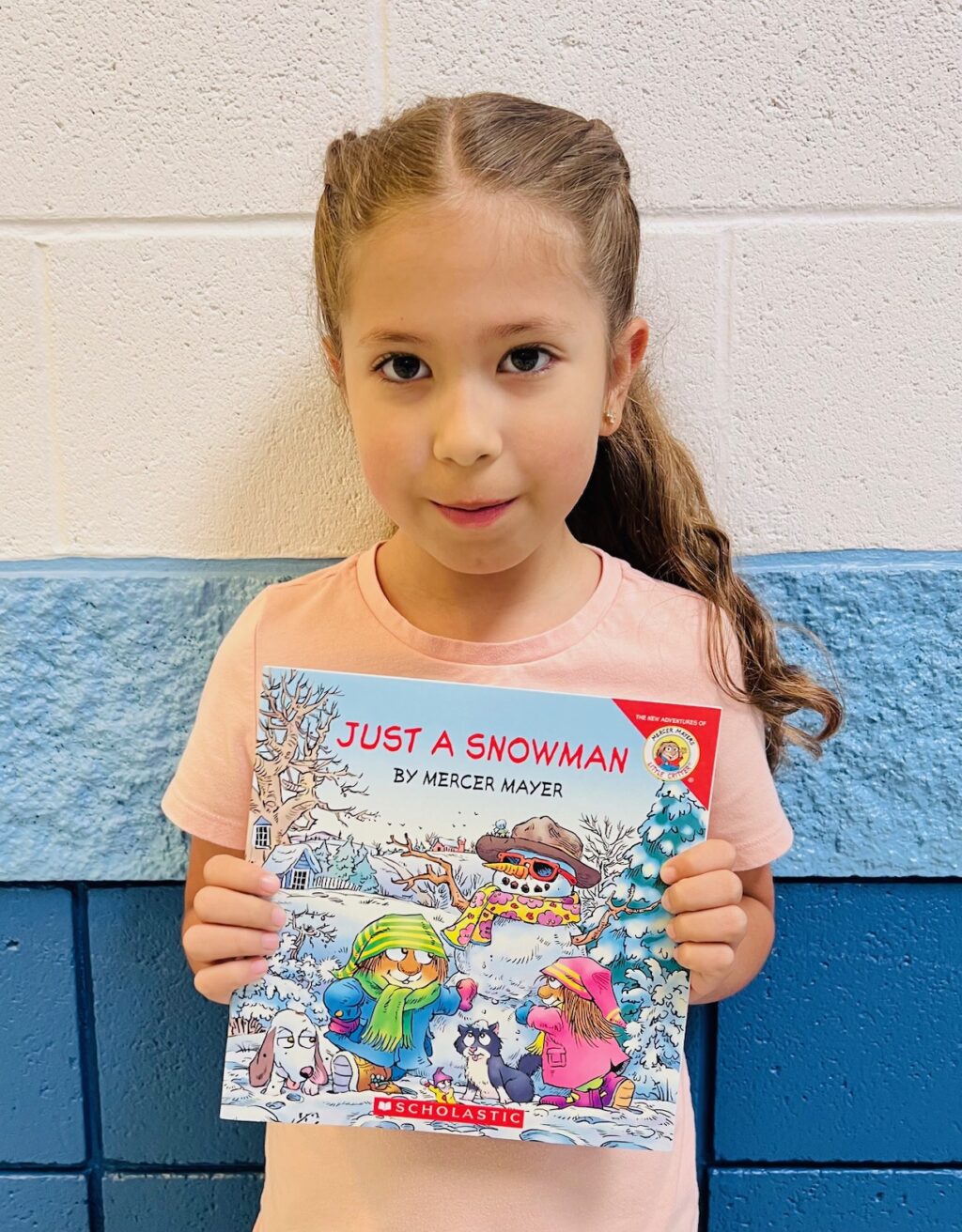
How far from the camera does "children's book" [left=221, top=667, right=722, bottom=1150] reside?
2.73ft

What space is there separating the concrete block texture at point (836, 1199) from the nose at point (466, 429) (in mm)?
969

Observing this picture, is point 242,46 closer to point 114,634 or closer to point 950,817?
point 114,634

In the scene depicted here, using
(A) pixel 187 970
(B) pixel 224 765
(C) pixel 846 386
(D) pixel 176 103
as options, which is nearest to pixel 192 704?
(B) pixel 224 765

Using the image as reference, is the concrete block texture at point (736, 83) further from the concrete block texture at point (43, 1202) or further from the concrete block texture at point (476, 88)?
the concrete block texture at point (43, 1202)

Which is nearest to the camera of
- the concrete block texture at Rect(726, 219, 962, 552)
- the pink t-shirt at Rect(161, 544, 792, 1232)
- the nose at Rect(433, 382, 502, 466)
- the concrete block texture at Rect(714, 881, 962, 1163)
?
the nose at Rect(433, 382, 502, 466)

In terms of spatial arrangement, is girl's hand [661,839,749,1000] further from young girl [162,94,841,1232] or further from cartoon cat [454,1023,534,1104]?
cartoon cat [454,1023,534,1104]

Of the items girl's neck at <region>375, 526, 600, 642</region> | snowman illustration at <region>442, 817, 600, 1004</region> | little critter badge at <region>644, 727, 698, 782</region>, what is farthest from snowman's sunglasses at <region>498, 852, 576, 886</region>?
girl's neck at <region>375, 526, 600, 642</region>

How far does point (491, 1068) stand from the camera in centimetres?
85

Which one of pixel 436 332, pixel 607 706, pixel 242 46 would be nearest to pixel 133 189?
pixel 242 46

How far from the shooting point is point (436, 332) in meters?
0.79

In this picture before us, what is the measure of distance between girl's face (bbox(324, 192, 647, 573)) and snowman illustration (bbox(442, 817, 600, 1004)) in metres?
0.25

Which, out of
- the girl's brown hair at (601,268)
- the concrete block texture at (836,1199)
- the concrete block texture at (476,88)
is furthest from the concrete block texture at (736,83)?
the concrete block texture at (836,1199)

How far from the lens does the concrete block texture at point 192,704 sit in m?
1.11

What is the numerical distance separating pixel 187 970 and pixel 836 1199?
85cm
